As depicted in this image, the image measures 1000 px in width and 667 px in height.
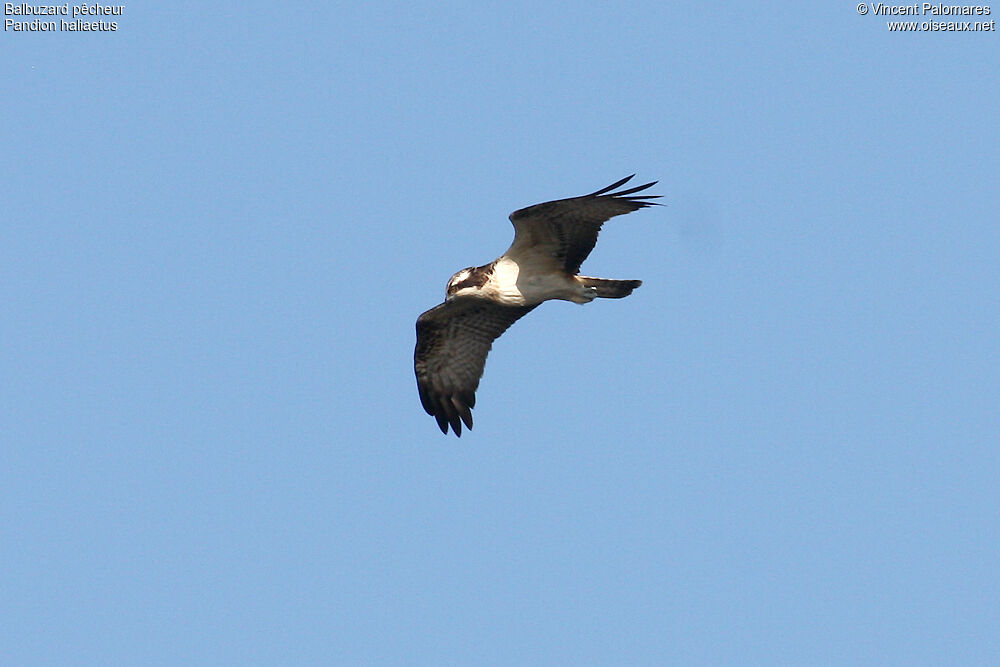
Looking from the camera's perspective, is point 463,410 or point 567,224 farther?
point 463,410

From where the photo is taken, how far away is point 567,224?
49.9 ft

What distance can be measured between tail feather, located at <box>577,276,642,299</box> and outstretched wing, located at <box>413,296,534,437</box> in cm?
122

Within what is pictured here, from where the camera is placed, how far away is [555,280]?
15.7 m

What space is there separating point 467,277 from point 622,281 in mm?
1745

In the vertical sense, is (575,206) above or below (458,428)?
above

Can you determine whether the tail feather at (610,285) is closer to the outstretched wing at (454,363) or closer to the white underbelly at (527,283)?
the white underbelly at (527,283)

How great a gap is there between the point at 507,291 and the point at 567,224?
3.73 ft

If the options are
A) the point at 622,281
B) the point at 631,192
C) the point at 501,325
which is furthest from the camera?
the point at 501,325

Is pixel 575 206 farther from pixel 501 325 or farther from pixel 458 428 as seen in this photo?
pixel 458 428

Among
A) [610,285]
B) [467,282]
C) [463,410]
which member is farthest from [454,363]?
[610,285]

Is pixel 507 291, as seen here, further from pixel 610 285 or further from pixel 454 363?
pixel 454 363

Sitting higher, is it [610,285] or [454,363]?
[610,285]

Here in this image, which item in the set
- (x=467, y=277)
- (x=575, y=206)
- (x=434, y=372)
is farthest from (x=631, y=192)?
(x=434, y=372)

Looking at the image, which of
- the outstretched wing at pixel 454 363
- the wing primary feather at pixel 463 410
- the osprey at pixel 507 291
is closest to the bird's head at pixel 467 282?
the osprey at pixel 507 291
